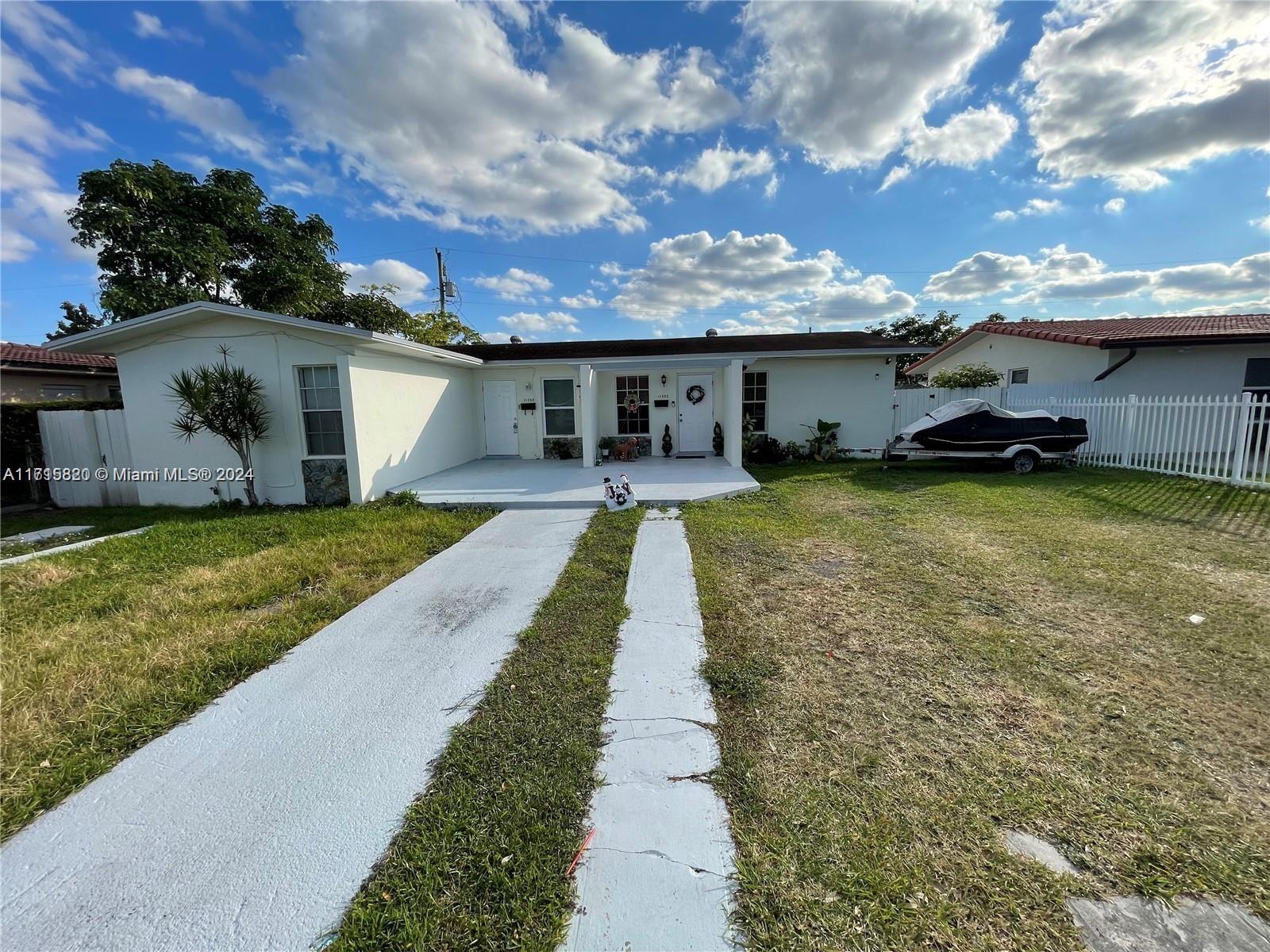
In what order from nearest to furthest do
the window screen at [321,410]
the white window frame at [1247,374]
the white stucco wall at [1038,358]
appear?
1. the window screen at [321,410]
2. the white window frame at [1247,374]
3. the white stucco wall at [1038,358]

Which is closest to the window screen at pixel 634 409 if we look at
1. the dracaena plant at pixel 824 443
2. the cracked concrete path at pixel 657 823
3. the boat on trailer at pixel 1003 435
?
the dracaena plant at pixel 824 443

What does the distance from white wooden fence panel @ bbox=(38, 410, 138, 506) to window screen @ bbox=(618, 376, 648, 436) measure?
9.53 metres

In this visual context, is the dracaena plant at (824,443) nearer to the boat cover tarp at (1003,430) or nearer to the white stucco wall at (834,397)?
the white stucco wall at (834,397)

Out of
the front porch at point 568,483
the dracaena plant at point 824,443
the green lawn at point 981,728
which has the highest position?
the dracaena plant at point 824,443

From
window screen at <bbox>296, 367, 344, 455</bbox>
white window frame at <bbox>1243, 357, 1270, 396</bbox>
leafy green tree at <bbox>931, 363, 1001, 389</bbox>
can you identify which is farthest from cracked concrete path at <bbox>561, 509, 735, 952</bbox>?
white window frame at <bbox>1243, 357, 1270, 396</bbox>

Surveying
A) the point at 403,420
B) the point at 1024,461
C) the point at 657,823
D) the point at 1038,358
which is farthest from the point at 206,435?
the point at 1038,358

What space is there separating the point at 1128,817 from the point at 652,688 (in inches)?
77.7

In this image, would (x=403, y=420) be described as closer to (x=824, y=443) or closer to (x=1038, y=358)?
(x=824, y=443)

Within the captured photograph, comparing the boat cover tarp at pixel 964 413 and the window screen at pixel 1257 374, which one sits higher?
the window screen at pixel 1257 374

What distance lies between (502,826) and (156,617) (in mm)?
3732

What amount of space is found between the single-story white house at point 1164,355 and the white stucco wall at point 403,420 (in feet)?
47.8

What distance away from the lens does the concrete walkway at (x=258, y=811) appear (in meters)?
1.53

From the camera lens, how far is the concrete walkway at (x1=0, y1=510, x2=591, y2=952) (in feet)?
5.02

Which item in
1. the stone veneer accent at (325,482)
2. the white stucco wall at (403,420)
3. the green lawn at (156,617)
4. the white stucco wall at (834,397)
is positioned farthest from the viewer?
the white stucco wall at (834,397)
